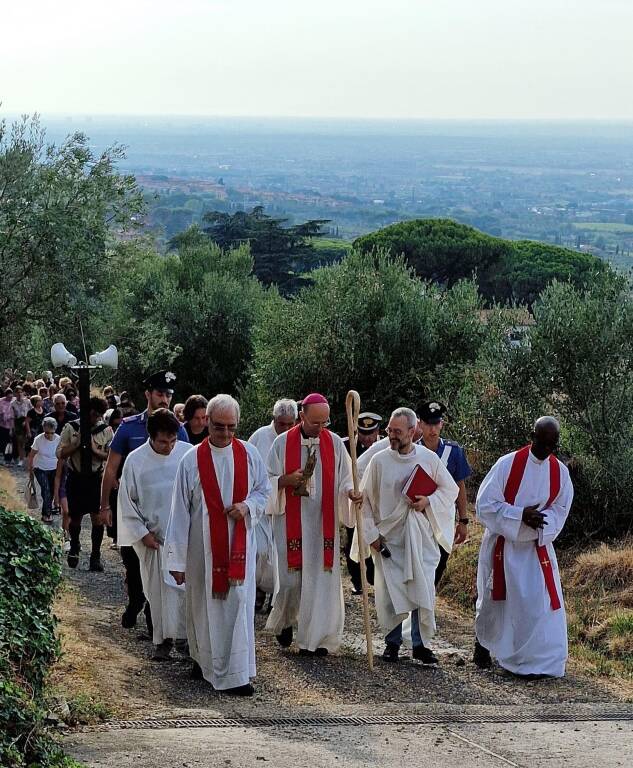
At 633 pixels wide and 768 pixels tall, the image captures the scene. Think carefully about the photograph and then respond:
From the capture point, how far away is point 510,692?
917 centimetres

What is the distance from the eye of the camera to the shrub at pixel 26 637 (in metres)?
6.15

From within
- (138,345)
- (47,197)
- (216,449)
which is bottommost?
(138,345)

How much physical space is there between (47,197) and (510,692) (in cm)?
1215

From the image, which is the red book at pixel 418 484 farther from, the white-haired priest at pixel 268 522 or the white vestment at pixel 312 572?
the white-haired priest at pixel 268 522

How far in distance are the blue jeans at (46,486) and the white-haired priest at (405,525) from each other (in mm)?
7223

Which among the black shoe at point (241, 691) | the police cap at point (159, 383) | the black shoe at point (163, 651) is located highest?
the police cap at point (159, 383)

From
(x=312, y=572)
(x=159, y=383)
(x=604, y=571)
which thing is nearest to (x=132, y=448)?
(x=159, y=383)

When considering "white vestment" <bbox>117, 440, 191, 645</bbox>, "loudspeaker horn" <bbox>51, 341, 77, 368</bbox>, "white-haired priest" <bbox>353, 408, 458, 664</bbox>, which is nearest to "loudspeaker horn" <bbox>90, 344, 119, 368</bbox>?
"loudspeaker horn" <bbox>51, 341, 77, 368</bbox>

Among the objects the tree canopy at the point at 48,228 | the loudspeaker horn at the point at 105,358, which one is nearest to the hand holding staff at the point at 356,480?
the loudspeaker horn at the point at 105,358

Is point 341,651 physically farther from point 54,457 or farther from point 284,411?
point 54,457

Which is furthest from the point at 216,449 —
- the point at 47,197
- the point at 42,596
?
the point at 47,197

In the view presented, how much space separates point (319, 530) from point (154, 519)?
4.29 feet

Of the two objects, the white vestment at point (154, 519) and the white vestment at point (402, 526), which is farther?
the white vestment at point (402, 526)

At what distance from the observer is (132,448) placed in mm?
10742
